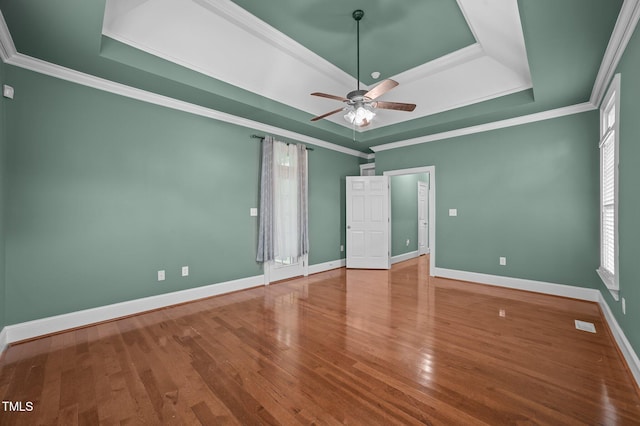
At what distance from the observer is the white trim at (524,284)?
12.7 ft

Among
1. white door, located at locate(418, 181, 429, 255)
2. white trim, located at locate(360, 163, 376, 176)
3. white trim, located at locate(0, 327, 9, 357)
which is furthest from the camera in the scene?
white door, located at locate(418, 181, 429, 255)

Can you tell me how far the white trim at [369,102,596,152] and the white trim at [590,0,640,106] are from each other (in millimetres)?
706

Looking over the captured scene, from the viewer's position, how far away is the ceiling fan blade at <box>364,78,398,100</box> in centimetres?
247

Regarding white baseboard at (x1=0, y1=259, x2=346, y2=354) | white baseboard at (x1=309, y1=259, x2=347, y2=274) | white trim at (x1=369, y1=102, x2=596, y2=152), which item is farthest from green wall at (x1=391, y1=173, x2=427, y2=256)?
white baseboard at (x1=0, y1=259, x2=346, y2=354)

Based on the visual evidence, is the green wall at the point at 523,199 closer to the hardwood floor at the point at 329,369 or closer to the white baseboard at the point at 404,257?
the hardwood floor at the point at 329,369

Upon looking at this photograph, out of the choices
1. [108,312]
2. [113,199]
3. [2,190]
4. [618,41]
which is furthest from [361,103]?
[108,312]

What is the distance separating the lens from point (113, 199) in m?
3.26

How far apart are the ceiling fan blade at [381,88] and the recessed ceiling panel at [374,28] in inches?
36.8

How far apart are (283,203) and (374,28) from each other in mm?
3014

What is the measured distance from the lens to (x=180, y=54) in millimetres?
3129

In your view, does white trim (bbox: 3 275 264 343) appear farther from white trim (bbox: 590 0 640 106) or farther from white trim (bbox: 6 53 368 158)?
white trim (bbox: 590 0 640 106)

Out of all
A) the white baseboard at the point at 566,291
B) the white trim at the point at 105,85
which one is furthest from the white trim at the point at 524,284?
the white trim at the point at 105,85

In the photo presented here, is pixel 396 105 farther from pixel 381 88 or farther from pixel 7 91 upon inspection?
pixel 7 91

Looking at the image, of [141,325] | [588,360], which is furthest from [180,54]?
[588,360]
